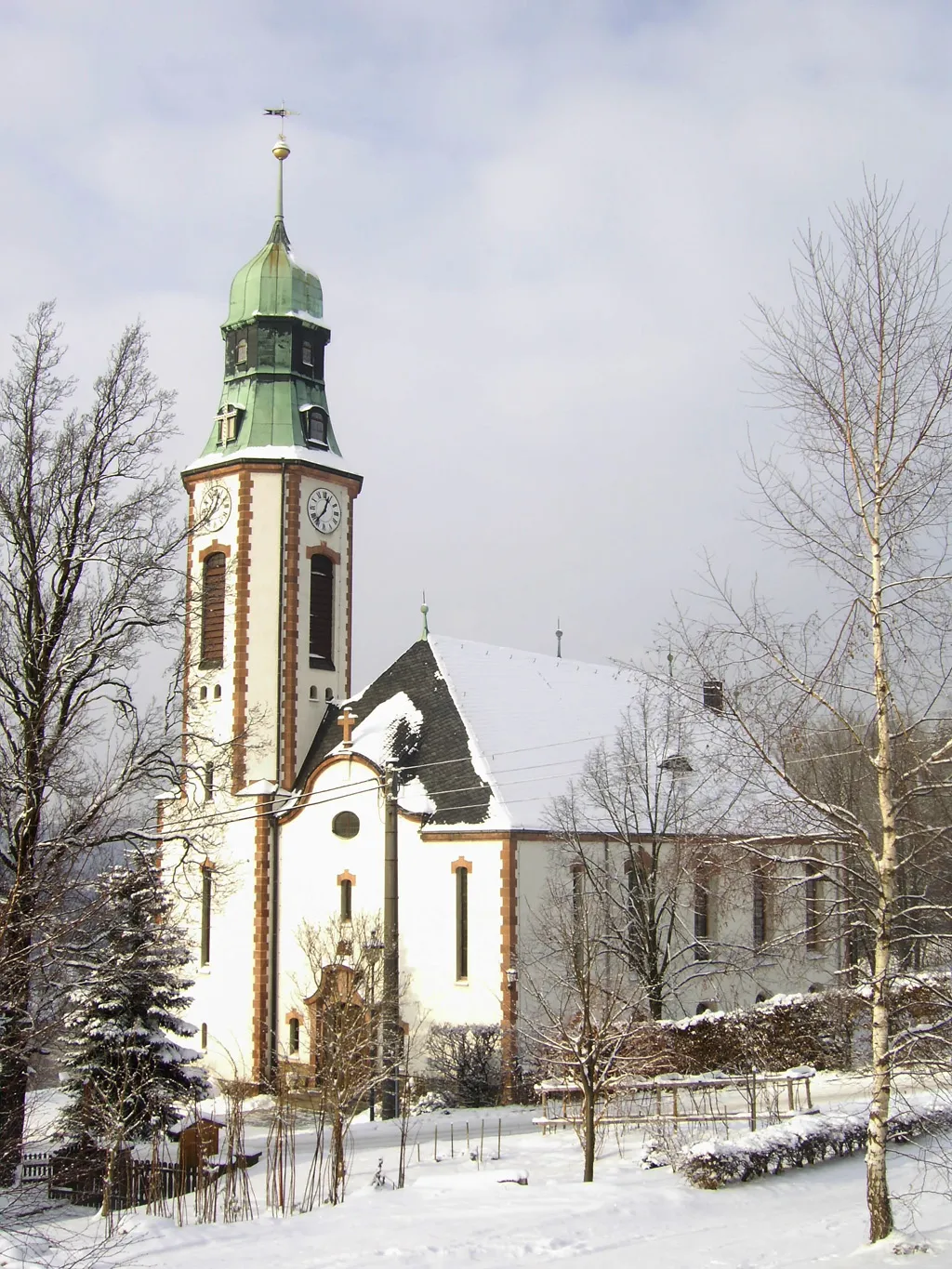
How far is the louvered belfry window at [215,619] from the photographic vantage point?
1276 inches

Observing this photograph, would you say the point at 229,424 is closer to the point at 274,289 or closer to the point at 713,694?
the point at 274,289

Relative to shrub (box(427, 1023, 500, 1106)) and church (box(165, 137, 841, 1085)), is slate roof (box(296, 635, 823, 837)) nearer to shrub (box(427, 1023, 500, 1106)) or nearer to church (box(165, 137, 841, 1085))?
church (box(165, 137, 841, 1085))

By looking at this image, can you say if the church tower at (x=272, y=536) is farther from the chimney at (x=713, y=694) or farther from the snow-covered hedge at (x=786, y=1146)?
the chimney at (x=713, y=694)

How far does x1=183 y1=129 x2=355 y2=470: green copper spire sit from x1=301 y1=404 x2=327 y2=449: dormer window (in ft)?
0.08

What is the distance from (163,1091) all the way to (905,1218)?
12.0 meters

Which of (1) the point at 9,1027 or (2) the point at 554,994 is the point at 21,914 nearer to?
(1) the point at 9,1027

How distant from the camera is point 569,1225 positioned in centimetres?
1371

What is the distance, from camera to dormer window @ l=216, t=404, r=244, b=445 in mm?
33812

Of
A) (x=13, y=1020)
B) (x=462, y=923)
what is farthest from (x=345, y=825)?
(x=13, y=1020)

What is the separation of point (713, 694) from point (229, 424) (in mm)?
23617

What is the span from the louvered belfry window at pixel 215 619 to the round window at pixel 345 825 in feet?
15.8

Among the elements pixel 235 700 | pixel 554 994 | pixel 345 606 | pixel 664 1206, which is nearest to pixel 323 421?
pixel 345 606

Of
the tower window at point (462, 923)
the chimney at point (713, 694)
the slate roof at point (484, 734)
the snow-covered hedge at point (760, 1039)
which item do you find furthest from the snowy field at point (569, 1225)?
the slate roof at point (484, 734)

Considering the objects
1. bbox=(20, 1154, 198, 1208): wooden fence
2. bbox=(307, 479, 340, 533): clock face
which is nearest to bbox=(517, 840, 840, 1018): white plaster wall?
bbox=(307, 479, 340, 533): clock face
